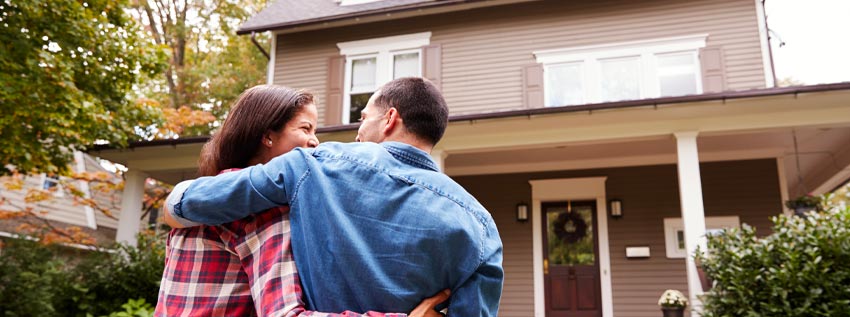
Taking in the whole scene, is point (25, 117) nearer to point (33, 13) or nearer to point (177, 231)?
point (33, 13)

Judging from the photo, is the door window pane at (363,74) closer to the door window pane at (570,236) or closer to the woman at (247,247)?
the door window pane at (570,236)

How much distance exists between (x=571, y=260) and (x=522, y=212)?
1.07 m

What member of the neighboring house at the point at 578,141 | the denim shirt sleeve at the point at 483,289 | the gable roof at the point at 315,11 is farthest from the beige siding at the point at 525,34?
the denim shirt sleeve at the point at 483,289

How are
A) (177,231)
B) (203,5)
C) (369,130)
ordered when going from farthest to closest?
(203,5)
(369,130)
(177,231)

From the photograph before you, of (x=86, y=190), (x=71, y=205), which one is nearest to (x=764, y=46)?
(x=71, y=205)

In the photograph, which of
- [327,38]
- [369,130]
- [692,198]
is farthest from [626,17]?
[369,130]

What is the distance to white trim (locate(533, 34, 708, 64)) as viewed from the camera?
9117 millimetres

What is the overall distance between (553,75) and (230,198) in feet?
29.4

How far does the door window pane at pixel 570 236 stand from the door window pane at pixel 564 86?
1.74 meters

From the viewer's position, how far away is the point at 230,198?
4.00 feet

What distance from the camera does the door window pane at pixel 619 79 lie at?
9.22 m

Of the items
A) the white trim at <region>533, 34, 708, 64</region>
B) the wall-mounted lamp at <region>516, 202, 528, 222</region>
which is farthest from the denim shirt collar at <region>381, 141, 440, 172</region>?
the white trim at <region>533, 34, 708, 64</region>

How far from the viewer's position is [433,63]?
1017cm

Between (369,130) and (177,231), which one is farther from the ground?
(369,130)
